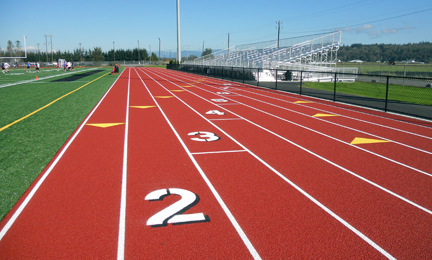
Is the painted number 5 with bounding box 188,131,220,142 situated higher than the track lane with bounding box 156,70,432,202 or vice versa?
the painted number 5 with bounding box 188,131,220,142

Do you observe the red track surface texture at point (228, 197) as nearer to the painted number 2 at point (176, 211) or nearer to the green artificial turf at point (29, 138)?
the painted number 2 at point (176, 211)

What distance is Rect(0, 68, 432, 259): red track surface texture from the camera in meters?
3.86

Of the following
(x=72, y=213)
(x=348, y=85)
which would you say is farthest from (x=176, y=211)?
(x=348, y=85)

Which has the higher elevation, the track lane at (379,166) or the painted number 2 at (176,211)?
the track lane at (379,166)

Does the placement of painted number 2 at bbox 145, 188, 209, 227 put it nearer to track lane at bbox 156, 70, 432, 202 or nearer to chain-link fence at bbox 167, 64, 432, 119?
track lane at bbox 156, 70, 432, 202

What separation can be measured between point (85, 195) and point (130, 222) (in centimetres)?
130

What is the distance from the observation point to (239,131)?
990 centimetres

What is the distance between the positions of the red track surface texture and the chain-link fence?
226 inches

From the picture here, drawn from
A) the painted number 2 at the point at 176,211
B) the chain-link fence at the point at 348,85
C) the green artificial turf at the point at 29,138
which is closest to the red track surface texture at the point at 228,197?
the painted number 2 at the point at 176,211

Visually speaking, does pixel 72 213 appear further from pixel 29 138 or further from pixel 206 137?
pixel 29 138

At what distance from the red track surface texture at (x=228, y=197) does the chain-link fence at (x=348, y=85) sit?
573cm

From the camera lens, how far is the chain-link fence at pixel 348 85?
49.0ft

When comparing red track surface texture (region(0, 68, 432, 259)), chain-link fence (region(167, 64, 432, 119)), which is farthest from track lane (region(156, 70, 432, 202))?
chain-link fence (region(167, 64, 432, 119))

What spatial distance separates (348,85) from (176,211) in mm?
27844
